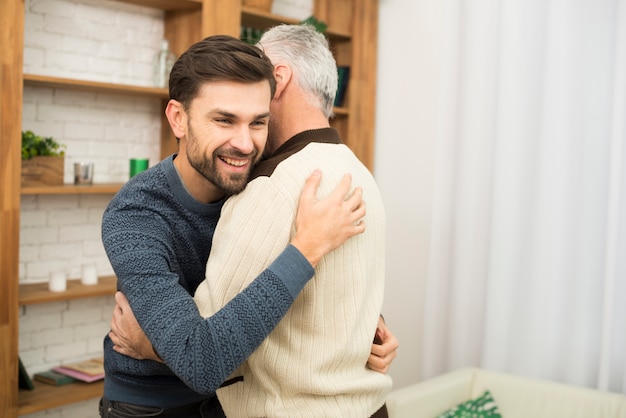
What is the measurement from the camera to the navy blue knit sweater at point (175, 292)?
4.29 ft

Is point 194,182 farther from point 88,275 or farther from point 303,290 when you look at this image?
point 88,275

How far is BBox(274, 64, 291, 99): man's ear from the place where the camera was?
1643 mm

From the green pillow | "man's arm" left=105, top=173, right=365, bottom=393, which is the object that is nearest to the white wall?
the green pillow

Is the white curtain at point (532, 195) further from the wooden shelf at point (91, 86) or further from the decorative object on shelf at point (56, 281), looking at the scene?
the decorative object on shelf at point (56, 281)

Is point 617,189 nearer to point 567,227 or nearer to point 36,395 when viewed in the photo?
point 567,227

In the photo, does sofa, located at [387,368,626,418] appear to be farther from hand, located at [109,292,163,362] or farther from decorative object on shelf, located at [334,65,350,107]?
decorative object on shelf, located at [334,65,350,107]

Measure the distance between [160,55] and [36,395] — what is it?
65.0 inches

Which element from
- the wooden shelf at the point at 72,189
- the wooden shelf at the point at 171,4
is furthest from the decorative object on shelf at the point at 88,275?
the wooden shelf at the point at 171,4

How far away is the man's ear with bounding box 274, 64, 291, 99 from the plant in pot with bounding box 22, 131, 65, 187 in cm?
173

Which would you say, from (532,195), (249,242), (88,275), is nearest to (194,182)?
(249,242)

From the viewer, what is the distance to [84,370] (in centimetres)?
329

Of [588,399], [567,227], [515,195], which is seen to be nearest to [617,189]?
[567,227]

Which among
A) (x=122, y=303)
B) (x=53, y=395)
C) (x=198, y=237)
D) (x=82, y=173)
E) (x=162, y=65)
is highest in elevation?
(x=162, y=65)

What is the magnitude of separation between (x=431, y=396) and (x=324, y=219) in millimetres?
1764
